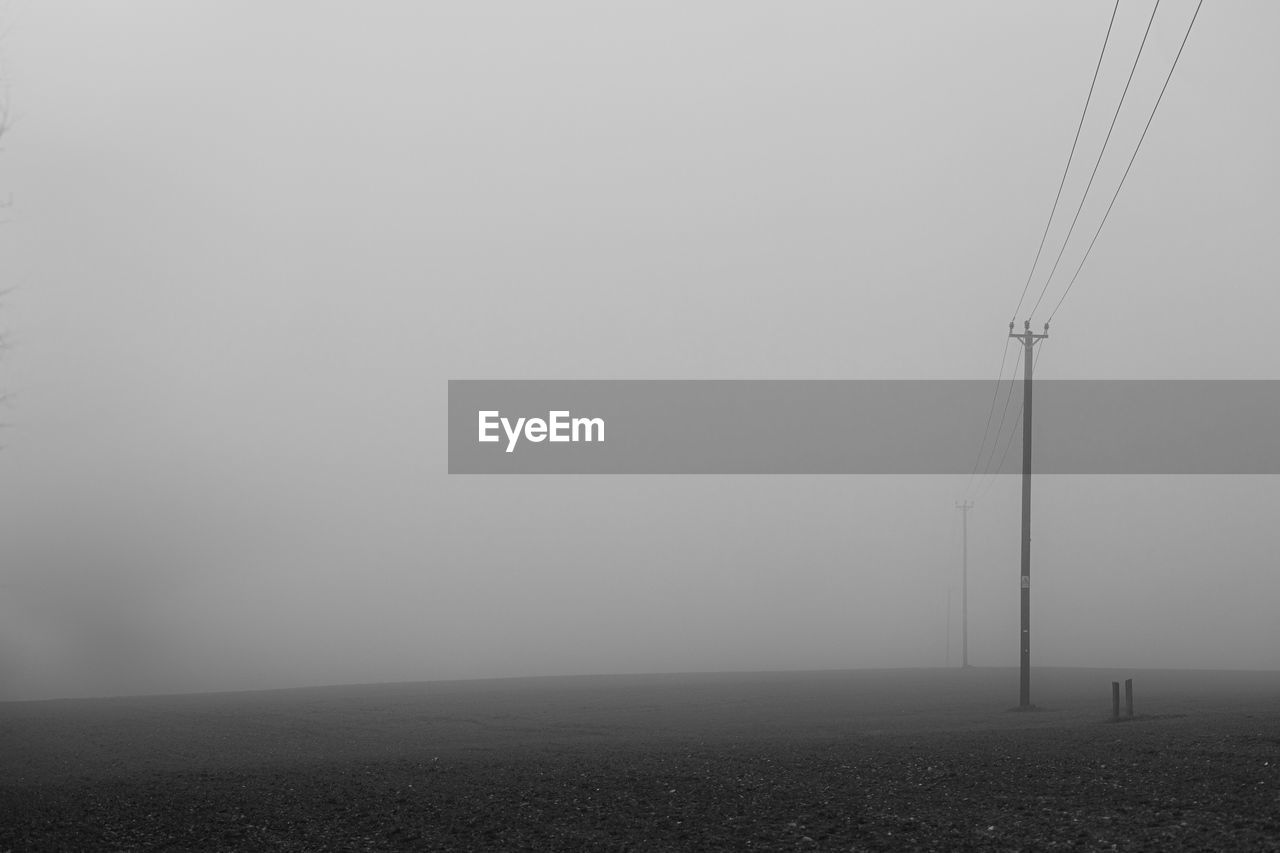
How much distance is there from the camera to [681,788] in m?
21.8

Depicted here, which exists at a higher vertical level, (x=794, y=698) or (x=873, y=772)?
(x=873, y=772)

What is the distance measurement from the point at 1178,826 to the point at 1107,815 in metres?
1.29

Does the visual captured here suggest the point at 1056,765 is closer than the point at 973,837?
No

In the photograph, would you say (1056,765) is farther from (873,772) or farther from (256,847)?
(256,847)

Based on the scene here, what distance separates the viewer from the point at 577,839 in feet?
57.4

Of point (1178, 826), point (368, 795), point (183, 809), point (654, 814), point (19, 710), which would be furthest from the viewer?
point (19, 710)

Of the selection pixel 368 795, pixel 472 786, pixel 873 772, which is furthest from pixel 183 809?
pixel 873 772

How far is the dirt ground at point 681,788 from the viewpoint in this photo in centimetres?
1709

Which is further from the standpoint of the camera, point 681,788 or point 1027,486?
point 1027,486

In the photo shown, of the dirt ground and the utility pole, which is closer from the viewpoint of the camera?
the dirt ground

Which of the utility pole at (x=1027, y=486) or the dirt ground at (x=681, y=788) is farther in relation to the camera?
the utility pole at (x=1027, y=486)

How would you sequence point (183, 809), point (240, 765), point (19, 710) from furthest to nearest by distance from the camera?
point (19, 710), point (240, 765), point (183, 809)

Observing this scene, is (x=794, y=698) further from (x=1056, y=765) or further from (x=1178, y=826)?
(x=1178, y=826)

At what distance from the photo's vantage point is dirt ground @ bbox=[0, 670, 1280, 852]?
17.1 meters
